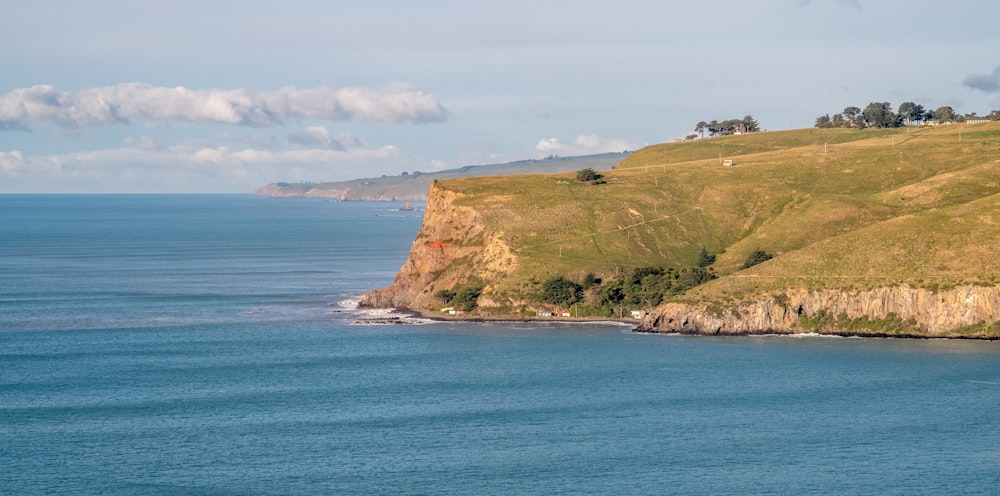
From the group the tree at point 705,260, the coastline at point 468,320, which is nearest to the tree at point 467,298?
the coastline at point 468,320

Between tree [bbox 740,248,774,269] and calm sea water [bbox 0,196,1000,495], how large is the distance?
32.3 m

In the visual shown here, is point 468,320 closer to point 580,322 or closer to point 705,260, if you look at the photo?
point 580,322

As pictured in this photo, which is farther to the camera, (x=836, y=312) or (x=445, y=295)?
(x=445, y=295)

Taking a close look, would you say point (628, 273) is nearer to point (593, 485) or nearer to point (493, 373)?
point (493, 373)

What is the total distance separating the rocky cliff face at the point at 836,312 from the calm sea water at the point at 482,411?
583cm

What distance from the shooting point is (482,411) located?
115125 millimetres

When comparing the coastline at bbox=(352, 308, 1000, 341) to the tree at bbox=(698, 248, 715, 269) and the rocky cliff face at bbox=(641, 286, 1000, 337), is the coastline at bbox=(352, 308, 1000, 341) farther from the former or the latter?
the tree at bbox=(698, 248, 715, 269)

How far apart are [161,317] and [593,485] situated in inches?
4093

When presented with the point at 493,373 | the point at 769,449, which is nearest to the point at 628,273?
the point at 493,373

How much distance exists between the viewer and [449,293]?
7461 inches

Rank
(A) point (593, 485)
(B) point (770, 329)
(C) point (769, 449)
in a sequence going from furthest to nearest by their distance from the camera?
1. (B) point (770, 329)
2. (C) point (769, 449)
3. (A) point (593, 485)

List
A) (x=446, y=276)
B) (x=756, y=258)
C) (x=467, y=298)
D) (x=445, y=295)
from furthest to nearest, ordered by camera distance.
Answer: (x=446, y=276)
(x=756, y=258)
(x=445, y=295)
(x=467, y=298)

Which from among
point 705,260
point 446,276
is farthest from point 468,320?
point 705,260

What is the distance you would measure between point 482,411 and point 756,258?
291 feet
